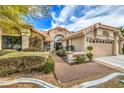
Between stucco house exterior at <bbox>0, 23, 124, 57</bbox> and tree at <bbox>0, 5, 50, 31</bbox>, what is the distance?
0.94 metres

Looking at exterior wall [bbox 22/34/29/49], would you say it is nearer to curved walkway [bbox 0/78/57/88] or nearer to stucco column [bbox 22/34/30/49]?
stucco column [bbox 22/34/30/49]

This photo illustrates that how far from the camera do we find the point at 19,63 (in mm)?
5496

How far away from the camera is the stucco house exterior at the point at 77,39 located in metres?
6.73

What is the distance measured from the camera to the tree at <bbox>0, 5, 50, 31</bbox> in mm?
5469

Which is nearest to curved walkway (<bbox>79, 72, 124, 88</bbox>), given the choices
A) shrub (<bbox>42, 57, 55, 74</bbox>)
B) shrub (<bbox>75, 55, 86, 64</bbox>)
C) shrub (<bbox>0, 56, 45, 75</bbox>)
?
shrub (<bbox>42, 57, 55, 74</bbox>)

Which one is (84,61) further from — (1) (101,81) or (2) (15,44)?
(2) (15,44)

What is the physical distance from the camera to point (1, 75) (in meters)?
5.30

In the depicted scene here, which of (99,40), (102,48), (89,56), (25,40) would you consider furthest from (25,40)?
(102,48)

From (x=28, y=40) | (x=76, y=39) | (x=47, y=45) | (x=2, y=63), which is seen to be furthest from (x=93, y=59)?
(x=2, y=63)

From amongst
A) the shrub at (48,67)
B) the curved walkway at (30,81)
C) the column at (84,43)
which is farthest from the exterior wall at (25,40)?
the column at (84,43)

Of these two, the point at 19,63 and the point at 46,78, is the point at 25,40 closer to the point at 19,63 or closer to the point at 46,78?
the point at 19,63

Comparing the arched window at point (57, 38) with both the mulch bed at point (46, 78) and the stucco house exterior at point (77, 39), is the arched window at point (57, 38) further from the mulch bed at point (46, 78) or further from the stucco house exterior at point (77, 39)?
the mulch bed at point (46, 78)

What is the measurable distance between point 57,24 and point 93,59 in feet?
10.7

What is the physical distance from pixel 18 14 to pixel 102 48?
6067 millimetres
